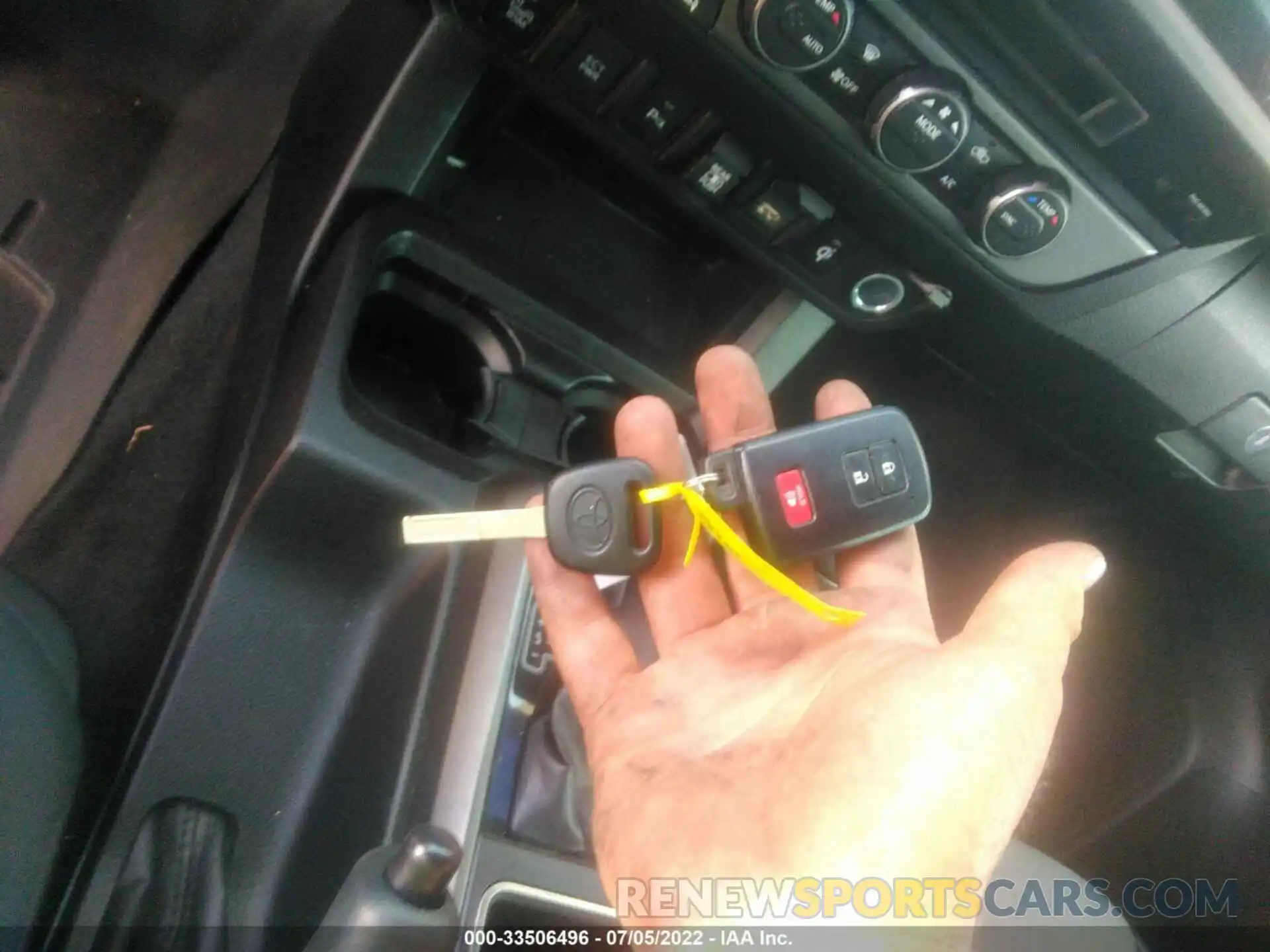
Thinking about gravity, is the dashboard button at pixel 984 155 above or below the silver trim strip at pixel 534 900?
above

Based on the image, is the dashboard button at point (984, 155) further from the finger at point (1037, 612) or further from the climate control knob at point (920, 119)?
the finger at point (1037, 612)

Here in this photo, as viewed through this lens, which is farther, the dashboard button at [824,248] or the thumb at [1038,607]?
the dashboard button at [824,248]

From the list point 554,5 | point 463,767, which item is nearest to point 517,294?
point 554,5

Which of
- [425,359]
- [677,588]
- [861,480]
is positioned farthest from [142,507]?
[861,480]

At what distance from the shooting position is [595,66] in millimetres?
584

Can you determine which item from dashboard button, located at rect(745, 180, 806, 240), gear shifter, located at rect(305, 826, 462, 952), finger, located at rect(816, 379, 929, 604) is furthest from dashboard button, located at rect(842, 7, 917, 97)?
gear shifter, located at rect(305, 826, 462, 952)

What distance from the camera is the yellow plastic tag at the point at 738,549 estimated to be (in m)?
0.56

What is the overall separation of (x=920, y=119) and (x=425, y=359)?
0.42m

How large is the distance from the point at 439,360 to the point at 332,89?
8.5 inches

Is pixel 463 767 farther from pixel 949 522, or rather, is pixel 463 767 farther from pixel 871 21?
pixel 949 522

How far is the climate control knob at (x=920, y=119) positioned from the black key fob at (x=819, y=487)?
169 millimetres

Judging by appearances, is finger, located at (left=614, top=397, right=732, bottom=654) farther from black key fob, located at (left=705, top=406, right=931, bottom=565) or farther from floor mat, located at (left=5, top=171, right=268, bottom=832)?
floor mat, located at (left=5, top=171, right=268, bottom=832)

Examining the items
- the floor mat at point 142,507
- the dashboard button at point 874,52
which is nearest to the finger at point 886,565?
the dashboard button at point 874,52

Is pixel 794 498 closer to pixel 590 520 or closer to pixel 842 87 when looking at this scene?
pixel 590 520
